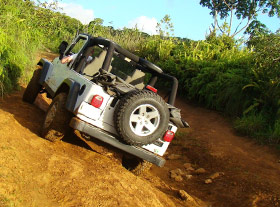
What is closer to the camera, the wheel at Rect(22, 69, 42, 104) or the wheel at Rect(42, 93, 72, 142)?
the wheel at Rect(42, 93, 72, 142)

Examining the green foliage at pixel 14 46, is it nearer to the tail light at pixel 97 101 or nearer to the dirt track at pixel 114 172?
the dirt track at pixel 114 172

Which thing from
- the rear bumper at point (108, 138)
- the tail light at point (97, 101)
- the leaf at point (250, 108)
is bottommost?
the rear bumper at point (108, 138)

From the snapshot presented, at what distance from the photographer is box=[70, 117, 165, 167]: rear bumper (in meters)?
4.16

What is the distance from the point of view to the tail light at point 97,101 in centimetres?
421

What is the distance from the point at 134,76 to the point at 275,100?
14.3 feet

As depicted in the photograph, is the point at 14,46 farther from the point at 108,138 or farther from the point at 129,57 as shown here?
the point at 108,138

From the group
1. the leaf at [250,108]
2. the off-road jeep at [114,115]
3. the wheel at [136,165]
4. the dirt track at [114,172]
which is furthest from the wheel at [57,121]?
the leaf at [250,108]

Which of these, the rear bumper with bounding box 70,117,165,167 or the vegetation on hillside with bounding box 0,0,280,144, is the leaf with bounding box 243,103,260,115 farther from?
the rear bumper with bounding box 70,117,165,167

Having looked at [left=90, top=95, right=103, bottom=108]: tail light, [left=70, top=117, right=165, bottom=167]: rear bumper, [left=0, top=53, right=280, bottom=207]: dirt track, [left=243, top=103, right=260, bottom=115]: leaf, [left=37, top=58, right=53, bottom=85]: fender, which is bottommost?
[left=0, top=53, right=280, bottom=207]: dirt track

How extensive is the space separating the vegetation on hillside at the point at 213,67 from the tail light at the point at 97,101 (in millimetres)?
2540

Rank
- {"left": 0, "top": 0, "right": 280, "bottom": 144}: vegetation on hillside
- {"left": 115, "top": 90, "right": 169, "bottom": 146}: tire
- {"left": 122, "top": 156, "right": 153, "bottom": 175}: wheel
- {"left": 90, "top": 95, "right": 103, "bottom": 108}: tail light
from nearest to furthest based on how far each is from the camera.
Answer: {"left": 115, "top": 90, "right": 169, "bottom": 146}: tire
{"left": 90, "top": 95, "right": 103, "bottom": 108}: tail light
{"left": 122, "top": 156, "right": 153, "bottom": 175}: wheel
{"left": 0, "top": 0, "right": 280, "bottom": 144}: vegetation on hillside

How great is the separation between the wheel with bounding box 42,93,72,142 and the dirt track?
148 mm

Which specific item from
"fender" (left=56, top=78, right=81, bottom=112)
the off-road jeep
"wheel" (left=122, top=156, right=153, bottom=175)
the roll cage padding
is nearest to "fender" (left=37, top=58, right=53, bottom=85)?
the roll cage padding

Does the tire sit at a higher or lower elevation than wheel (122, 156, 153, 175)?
higher
